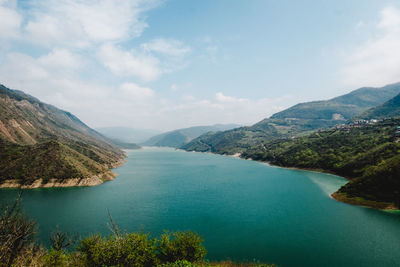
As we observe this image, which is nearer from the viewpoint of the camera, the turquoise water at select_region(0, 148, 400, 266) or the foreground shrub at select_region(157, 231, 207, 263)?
the foreground shrub at select_region(157, 231, 207, 263)

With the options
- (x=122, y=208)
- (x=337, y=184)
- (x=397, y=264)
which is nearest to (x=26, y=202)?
(x=122, y=208)

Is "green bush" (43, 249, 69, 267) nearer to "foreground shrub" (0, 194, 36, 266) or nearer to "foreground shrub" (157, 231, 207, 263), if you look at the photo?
"foreground shrub" (0, 194, 36, 266)

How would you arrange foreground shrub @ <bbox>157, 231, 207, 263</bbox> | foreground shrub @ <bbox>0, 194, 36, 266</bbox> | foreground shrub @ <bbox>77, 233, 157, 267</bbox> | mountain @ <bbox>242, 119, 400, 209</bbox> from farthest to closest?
mountain @ <bbox>242, 119, 400, 209</bbox> < foreground shrub @ <bbox>157, 231, 207, 263</bbox> < foreground shrub @ <bbox>77, 233, 157, 267</bbox> < foreground shrub @ <bbox>0, 194, 36, 266</bbox>

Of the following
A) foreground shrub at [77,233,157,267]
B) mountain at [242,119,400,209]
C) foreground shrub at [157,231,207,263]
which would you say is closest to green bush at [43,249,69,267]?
foreground shrub at [77,233,157,267]

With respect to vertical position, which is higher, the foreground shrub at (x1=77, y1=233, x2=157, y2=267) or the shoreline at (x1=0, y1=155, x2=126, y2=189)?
the foreground shrub at (x1=77, y1=233, x2=157, y2=267)

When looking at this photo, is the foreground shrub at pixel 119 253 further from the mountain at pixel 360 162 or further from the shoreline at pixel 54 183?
the shoreline at pixel 54 183

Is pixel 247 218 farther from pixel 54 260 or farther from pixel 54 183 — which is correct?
pixel 54 183

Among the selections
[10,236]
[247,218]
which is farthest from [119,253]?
[247,218]

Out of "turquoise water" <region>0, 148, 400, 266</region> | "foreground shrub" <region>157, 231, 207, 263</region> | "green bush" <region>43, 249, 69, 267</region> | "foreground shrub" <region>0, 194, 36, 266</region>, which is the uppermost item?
"foreground shrub" <region>0, 194, 36, 266</region>

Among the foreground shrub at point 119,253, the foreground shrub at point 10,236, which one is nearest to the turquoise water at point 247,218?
the foreground shrub at point 119,253
